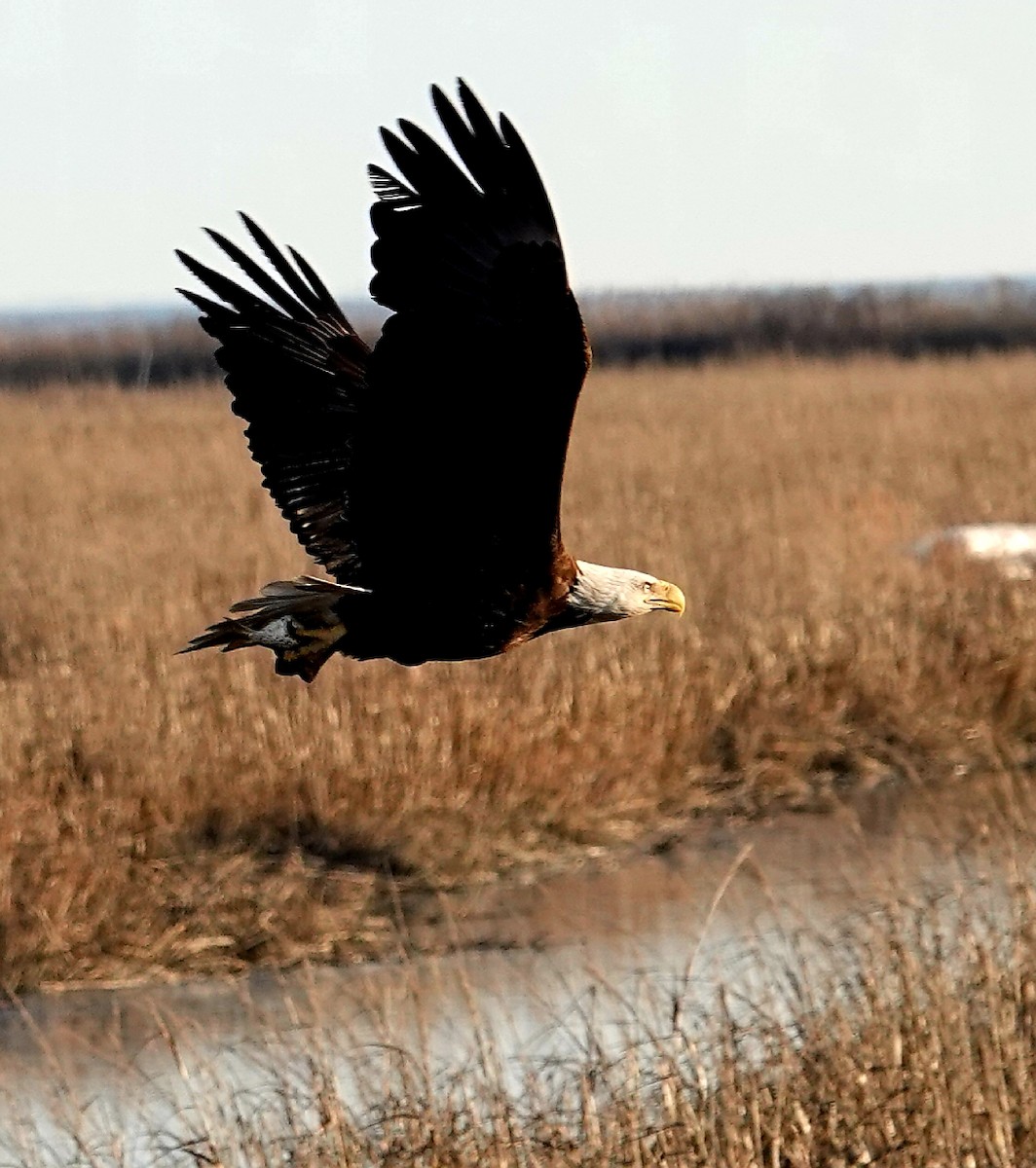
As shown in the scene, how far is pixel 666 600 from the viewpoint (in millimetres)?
5738

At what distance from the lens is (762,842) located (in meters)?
9.41

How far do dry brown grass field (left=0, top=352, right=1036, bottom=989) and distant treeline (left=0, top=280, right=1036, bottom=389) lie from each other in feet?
58.3

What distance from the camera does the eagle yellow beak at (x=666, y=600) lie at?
18.6ft

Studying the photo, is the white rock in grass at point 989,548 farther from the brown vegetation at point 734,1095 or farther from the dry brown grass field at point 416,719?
the brown vegetation at point 734,1095

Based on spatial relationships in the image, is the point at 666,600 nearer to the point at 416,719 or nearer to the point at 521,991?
the point at 521,991

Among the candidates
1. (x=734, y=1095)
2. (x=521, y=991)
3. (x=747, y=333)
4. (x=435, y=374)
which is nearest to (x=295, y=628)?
(x=435, y=374)

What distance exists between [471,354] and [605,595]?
0.92m

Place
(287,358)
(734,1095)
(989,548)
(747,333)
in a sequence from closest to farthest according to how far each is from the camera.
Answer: (734,1095) < (287,358) < (989,548) < (747,333)

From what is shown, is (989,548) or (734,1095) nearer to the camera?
(734,1095)

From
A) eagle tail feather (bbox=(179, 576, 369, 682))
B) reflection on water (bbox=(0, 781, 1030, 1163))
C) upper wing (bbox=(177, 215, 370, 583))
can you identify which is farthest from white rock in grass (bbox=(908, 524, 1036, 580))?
eagle tail feather (bbox=(179, 576, 369, 682))

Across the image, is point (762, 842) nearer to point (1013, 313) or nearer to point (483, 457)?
point (483, 457)

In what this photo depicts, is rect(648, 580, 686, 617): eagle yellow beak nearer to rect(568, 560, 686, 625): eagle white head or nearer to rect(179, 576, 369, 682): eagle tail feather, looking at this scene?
rect(568, 560, 686, 625): eagle white head

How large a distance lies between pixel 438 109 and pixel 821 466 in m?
12.8

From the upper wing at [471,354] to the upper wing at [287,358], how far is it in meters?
0.75
